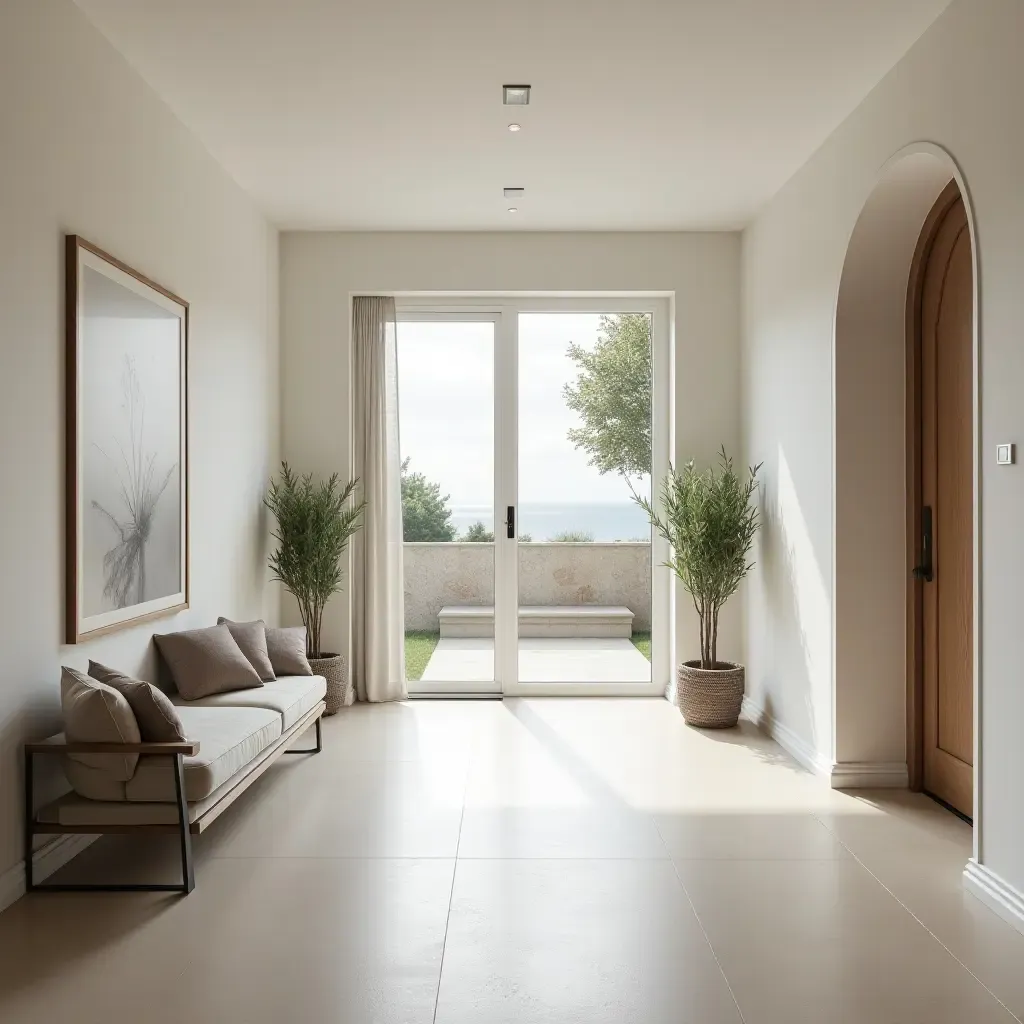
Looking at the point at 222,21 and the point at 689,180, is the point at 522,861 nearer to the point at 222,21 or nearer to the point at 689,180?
the point at 222,21

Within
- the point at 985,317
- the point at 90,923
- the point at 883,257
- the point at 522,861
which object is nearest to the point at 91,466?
the point at 90,923

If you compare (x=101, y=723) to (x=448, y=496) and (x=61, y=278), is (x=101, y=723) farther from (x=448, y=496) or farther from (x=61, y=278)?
(x=448, y=496)

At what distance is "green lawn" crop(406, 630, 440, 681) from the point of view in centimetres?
648

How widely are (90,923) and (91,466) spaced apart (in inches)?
62.3

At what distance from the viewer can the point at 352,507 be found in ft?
20.6

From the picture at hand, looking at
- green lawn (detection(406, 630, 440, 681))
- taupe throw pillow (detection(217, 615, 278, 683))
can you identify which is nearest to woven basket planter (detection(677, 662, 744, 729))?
green lawn (detection(406, 630, 440, 681))

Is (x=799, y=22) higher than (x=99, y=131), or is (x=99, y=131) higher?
(x=799, y=22)

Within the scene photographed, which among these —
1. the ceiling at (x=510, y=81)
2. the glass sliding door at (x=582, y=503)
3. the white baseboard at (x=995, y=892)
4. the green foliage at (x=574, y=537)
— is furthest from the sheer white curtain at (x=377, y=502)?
the white baseboard at (x=995, y=892)

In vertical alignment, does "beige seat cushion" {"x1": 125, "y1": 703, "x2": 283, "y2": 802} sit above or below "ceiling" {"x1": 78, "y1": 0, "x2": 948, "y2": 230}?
below

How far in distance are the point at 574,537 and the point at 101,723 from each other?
389cm

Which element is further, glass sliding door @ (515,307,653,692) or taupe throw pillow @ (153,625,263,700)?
glass sliding door @ (515,307,653,692)

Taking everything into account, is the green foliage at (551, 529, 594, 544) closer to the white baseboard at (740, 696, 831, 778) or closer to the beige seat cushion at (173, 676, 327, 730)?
the white baseboard at (740, 696, 831, 778)

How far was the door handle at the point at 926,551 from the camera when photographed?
4.27 m

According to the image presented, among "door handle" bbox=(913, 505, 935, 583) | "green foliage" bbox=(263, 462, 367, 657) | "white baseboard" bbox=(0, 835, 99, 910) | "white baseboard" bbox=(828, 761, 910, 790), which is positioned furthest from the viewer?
"green foliage" bbox=(263, 462, 367, 657)
